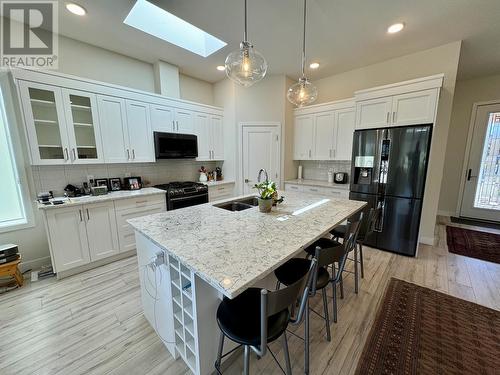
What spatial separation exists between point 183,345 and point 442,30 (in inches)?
174

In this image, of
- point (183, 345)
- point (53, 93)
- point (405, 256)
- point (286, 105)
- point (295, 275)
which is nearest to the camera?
point (183, 345)

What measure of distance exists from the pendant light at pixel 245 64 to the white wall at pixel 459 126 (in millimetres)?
5213

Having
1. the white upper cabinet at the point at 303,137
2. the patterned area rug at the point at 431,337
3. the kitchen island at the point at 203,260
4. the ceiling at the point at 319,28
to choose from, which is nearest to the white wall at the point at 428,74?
the ceiling at the point at 319,28

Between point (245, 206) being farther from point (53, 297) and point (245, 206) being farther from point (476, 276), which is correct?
point (476, 276)

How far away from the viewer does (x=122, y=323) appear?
186 cm

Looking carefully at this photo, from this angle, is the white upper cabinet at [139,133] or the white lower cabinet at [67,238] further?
the white upper cabinet at [139,133]

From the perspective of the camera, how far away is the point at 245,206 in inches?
97.4

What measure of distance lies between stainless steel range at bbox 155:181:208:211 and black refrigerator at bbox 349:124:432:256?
2.62 meters

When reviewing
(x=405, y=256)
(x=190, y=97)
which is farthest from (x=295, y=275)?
(x=190, y=97)

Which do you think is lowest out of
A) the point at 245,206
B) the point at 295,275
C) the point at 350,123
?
the point at 295,275

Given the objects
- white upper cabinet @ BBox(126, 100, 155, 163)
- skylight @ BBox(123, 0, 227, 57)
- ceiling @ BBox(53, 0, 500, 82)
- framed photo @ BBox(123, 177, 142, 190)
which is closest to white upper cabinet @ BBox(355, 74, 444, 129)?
ceiling @ BBox(53, 0, 500, 82)

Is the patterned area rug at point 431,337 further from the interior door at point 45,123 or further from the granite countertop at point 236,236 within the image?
the interior door at point 45,123

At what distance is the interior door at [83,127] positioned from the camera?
8.72 ft

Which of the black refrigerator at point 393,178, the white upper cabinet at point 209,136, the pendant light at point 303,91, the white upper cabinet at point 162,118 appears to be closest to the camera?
the pendant light at point 303,91
